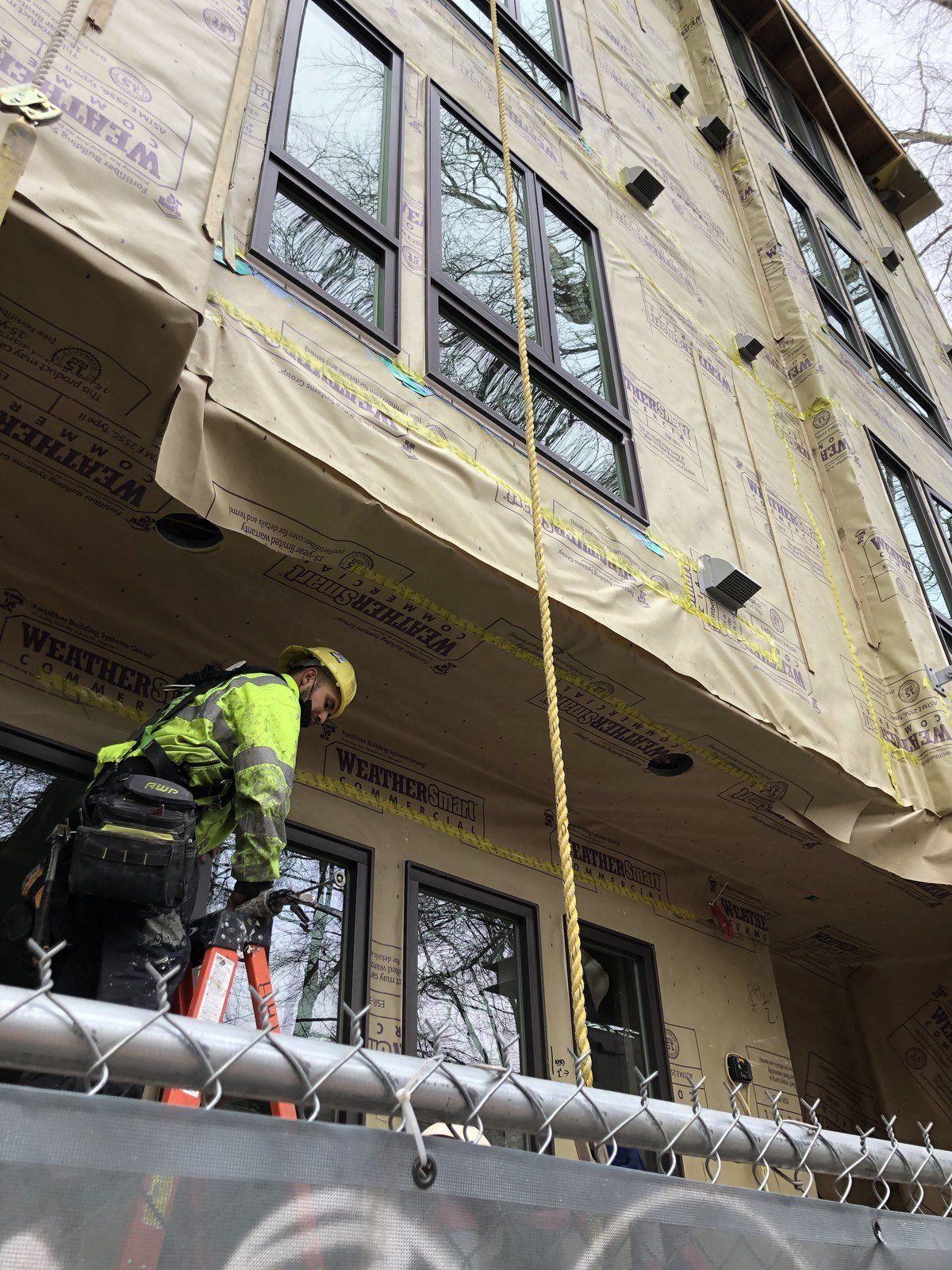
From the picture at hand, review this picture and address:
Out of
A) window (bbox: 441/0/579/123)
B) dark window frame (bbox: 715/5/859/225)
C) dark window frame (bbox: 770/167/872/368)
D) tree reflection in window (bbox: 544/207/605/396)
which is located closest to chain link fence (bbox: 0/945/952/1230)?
tree reflection in window (bbox: 544/207/605/396)

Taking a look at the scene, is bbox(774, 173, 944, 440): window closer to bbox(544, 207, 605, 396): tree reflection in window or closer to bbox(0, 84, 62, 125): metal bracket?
bbox(544, 207, 605, 396): tree reflection in window

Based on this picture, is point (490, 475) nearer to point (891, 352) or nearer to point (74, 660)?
point (74, 660)

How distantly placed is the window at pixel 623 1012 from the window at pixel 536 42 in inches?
213

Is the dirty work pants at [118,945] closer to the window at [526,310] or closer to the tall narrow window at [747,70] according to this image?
the window at [526,310]

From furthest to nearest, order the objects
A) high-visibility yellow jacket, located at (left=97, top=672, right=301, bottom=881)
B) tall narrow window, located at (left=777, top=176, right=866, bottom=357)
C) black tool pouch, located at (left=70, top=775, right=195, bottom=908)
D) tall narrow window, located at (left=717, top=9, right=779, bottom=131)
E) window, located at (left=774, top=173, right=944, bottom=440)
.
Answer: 1. tall narrow window, located at (left=717, top=9, right=779, bottom=131)
2. window, located at (left=774, top=173, right=944, bottom=440)
3. tall narrow window, located at (left=777, top=176, right=866, bottom=357)
4. high-visibility yellow jacket, located at (left=97, top=672, right=301, bottom=881)
5. black tool pouch, located at (left=70, top=775, right=195, bottom=908)

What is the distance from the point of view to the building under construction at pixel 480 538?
2.95 meters

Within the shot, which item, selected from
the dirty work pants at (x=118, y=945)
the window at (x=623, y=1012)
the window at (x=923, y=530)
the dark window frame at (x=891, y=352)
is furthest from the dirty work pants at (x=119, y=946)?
the dark window frame at (x=891, y=352)

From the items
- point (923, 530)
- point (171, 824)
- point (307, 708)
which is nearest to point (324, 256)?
point (307, 708)

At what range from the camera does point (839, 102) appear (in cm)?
1262

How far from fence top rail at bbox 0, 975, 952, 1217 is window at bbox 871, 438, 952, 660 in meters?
6.45

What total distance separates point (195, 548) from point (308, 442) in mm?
679

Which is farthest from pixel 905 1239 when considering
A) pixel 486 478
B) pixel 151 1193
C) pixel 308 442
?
pixel 486 478

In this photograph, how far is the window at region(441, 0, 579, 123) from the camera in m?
6.50

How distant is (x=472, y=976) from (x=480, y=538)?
2.14 meters
